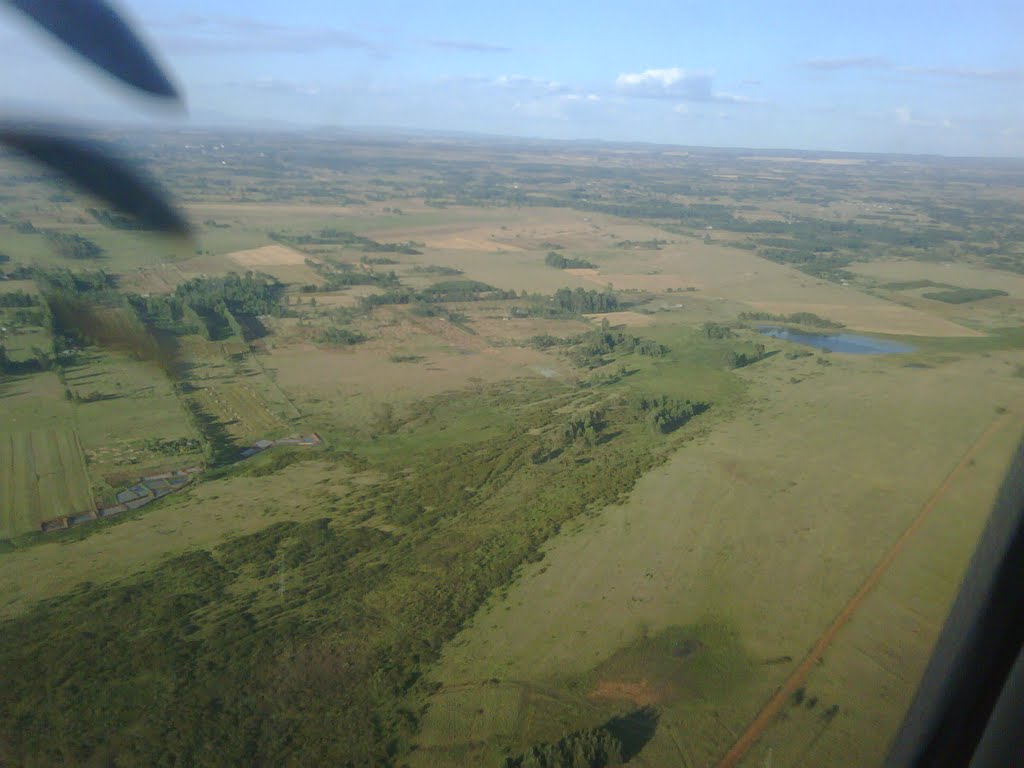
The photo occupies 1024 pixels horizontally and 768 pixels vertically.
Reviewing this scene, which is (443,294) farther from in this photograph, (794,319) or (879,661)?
(879,661)

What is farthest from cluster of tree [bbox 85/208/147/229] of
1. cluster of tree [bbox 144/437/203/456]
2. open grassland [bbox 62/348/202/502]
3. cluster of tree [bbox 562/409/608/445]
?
cluster of tree [bbox 562/409/608/445]

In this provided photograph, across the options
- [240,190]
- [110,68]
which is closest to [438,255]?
[240,190]

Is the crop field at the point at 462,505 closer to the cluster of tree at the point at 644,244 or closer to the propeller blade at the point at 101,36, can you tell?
the propeller blade at the point at 101,36

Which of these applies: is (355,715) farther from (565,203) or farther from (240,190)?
(565,203)

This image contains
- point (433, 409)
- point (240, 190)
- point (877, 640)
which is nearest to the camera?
point (877, 640)

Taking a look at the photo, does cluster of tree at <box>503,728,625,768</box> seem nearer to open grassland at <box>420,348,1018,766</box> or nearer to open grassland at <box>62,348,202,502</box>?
open grassland at <box>420,348,1018,766</box>

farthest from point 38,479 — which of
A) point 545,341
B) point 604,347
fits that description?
point 604,347

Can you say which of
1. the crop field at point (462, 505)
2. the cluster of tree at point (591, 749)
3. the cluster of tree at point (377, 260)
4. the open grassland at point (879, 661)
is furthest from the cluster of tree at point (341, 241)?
the cluster of tree at point (591, 749)
